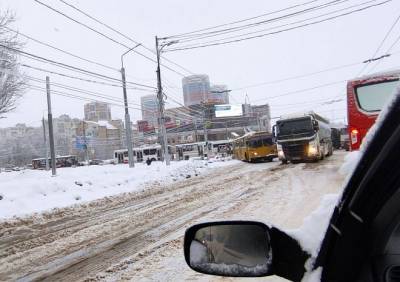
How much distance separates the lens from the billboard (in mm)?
95000

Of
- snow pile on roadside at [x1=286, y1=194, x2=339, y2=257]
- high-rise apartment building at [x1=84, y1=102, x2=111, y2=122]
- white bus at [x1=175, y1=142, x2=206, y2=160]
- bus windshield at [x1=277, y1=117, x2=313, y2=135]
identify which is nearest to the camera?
snow pile on roadside at [x1=286, y1=194, x2=339, y2=257]

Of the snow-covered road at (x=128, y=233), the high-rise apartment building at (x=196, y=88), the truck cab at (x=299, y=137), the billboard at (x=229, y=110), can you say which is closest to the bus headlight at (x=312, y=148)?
the truck cab at (x=299, y=137)

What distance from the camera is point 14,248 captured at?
8.61 meters

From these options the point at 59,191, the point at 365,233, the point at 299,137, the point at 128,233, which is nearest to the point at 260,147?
the point at 299,137

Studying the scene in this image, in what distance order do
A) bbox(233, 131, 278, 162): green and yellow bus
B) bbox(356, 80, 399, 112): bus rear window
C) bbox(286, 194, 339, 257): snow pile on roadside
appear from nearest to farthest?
bbox(286, 194, 339, 257): snow pile on roadside → bbox(356, 80, 399, 112): bus rear window → bbox(233, 131, 278, 162): green and yellow bus

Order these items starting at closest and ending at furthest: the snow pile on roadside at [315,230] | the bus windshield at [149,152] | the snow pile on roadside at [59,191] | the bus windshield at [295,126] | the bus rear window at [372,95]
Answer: the snow pile on roadside at [315,230] < the bus rear window at [372,95] < the snow pile on roadside at [59,191] < the bus windshield at [295,126] < the bus windshield at [149,152]

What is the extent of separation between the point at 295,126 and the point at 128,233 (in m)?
21.7

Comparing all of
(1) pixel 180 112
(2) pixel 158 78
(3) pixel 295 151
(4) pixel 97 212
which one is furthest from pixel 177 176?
(1) pixel 180 112

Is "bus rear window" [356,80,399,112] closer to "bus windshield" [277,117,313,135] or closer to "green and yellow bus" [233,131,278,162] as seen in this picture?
"bus windshield" [277,117,313,135]

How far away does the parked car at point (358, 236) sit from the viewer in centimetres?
133

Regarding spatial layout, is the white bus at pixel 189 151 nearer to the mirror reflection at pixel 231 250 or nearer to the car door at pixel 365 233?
the mirror reflection at pixel 231 250

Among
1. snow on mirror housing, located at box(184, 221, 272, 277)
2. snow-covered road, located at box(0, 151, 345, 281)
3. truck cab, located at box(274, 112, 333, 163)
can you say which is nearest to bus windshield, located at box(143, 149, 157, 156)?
truck cab, located at box(274, 112, 333, 163)

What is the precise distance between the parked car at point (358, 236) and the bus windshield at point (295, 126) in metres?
27.9

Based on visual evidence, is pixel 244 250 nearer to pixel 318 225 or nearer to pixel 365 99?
pixel 318 225
